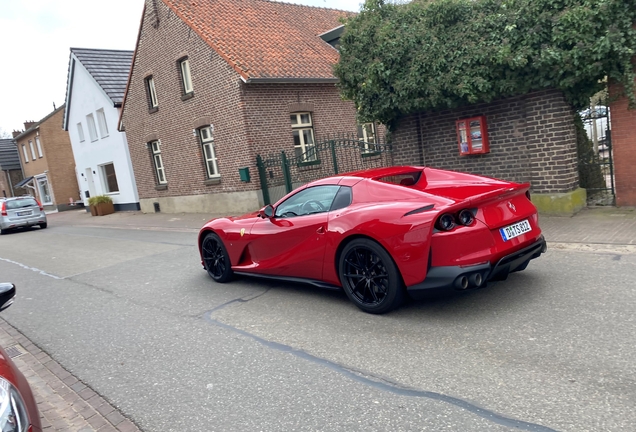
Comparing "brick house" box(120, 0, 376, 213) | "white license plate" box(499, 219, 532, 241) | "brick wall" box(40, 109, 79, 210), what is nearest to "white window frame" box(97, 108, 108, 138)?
"brick house" box(120, 0, 376, 213)

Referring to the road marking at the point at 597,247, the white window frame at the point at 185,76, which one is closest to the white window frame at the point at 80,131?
the white window frame at the point at 185,76

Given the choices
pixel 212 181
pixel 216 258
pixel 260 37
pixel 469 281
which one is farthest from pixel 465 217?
pixel 260 37

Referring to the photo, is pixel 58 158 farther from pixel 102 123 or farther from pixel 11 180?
pixel 11 180

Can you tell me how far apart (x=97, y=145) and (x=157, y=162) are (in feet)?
22.6

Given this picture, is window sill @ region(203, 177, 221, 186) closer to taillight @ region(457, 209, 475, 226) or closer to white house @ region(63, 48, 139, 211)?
white house @ region(63, 48, 139, 211)

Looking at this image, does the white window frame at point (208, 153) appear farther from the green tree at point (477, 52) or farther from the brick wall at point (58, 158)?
the brick wall at point (58, 158)

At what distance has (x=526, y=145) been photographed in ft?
29.4

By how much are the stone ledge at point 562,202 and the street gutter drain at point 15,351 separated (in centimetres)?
826

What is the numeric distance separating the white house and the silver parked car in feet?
13.6

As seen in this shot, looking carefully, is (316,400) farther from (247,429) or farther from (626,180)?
(626,180)

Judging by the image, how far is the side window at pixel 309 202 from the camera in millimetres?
5262

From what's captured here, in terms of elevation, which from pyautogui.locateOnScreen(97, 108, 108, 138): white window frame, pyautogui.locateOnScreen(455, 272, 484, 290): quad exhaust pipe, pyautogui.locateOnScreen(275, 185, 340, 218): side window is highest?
pyautogui.locateOnScreen(97, 108, 108, 138): white window frame

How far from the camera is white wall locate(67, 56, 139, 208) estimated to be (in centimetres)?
2322

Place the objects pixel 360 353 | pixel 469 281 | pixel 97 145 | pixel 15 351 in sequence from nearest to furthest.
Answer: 1. pixel 360 353
2. pixel 469 281
3. pixel 15 351
4. pixel 97 145
